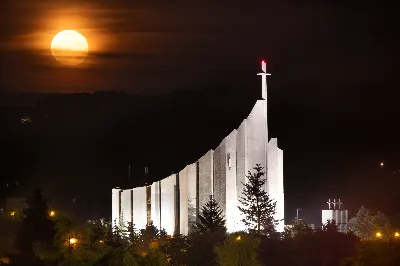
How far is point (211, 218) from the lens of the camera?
2320 inches

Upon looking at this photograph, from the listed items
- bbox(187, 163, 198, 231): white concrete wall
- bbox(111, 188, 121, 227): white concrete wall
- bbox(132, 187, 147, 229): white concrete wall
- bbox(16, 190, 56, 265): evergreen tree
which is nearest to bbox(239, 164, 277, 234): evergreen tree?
bbox(187, 163, 198, 231): white concrete wall

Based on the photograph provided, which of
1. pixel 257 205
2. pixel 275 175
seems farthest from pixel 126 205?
pixel 275 175

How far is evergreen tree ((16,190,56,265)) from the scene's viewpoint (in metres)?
45.4

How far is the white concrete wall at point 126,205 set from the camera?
63.0 m

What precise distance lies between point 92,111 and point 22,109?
11.4m

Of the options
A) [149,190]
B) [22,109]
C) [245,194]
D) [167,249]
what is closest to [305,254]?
[167,249]

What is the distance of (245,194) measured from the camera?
60.3 m

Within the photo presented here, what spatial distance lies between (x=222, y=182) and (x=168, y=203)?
344cm

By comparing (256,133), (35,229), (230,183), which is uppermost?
(256,133)

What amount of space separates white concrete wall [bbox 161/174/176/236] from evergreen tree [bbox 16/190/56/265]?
13561mm

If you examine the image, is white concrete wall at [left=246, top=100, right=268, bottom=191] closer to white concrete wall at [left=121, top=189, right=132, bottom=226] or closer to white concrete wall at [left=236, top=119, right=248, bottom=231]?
white concrete wall at [left=236, top=119, right=248, bottom=231]

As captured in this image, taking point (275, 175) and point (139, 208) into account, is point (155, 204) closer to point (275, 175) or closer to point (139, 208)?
point (139, 208)

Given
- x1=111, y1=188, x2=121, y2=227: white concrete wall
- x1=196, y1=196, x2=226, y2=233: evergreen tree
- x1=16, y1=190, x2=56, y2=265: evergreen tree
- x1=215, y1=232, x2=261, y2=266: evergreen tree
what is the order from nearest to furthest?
1. x1=215, y1=232, x2=261, y2=266: evergreen tree
2. x1=16, y1=190, x2=56, y2=265: evergreen tree
3. x1=196, y1=196, x2=226, y2=233: evergreen tree
4. x1=111, y1=188, x2=121, y2=227: white concrete wall

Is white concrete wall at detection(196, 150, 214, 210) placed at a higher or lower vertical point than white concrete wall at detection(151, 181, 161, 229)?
higher
